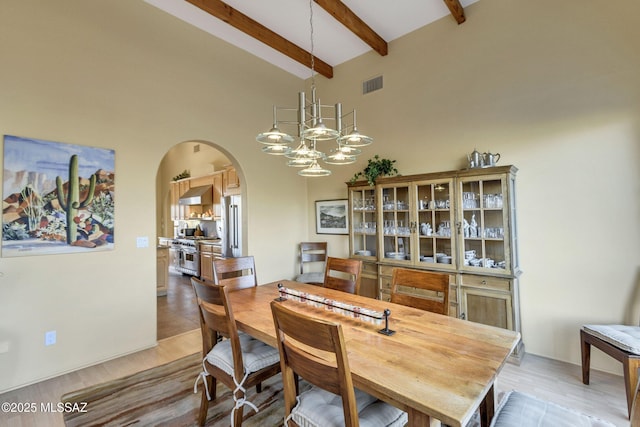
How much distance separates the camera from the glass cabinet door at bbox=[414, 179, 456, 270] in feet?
11.0

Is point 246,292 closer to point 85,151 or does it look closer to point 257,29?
point 85,151

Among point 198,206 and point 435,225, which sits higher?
point 198,206

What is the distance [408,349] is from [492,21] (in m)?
3.78

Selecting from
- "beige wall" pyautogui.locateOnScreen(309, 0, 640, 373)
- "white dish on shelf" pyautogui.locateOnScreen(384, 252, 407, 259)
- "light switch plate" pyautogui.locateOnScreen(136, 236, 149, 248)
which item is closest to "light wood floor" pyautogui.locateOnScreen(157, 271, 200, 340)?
"light switch plate" pyautogui.locateOnScreen(136, 236, 149, 248)

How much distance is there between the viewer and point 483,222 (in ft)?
10.4

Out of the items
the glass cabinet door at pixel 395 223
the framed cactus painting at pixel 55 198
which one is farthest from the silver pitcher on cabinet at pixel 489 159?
the framed cactus painting at pixel 55 198

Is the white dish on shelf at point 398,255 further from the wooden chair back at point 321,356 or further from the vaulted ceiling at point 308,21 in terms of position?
the vaulted ceiling at point 308,21

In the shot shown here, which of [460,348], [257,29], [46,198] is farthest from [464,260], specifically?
[46,198]

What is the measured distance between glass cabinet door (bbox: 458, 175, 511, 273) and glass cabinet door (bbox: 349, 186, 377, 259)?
119 cm

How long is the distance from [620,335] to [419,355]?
204 centimetres

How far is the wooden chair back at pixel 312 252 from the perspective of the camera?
15.9 ft

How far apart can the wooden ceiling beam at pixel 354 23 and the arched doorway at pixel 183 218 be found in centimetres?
229

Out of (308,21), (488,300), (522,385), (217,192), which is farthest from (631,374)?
(217,192)

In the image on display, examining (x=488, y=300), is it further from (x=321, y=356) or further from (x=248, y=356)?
(x=248, y=356)
